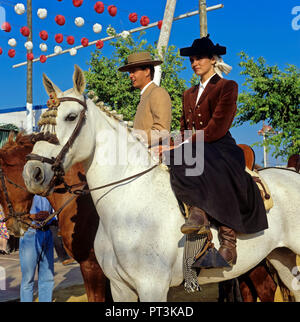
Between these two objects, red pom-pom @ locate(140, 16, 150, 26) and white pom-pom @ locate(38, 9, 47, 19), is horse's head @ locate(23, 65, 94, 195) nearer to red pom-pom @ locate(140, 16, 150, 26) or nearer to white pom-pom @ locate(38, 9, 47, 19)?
red pom-pom @ locate(140, 16, 150, 26)

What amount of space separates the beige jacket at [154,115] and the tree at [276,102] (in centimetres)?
1027

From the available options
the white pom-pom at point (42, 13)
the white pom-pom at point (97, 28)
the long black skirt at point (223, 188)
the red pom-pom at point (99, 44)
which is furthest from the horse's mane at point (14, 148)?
the red pom-pom at point (99, 44)

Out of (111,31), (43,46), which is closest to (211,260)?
(111,31)

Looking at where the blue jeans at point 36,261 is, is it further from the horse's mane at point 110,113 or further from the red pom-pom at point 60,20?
the red pom-pom at point 60,20

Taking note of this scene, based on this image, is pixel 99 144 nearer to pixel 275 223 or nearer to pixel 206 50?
pixel 206 50

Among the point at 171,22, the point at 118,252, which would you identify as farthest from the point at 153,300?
the point at 171,22

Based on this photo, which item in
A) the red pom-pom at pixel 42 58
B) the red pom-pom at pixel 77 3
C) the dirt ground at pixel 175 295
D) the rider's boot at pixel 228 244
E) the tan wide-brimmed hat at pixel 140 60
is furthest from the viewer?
the red pom-pom at pixel 42 58

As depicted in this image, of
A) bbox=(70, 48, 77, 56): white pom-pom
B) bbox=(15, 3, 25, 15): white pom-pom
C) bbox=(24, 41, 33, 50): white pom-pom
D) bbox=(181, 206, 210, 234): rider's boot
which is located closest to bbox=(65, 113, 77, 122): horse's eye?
bbox=(181, 206, 210, 234): rider's boot

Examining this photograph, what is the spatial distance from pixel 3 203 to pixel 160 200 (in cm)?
255

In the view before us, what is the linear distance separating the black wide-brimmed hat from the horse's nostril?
2.09 metres

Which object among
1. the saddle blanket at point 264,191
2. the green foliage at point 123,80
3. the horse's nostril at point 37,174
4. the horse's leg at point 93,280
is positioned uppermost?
the green foliage at point 123,80

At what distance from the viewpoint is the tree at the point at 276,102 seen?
1345 centimetres

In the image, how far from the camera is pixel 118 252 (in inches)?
130

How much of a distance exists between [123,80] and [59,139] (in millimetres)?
11962
